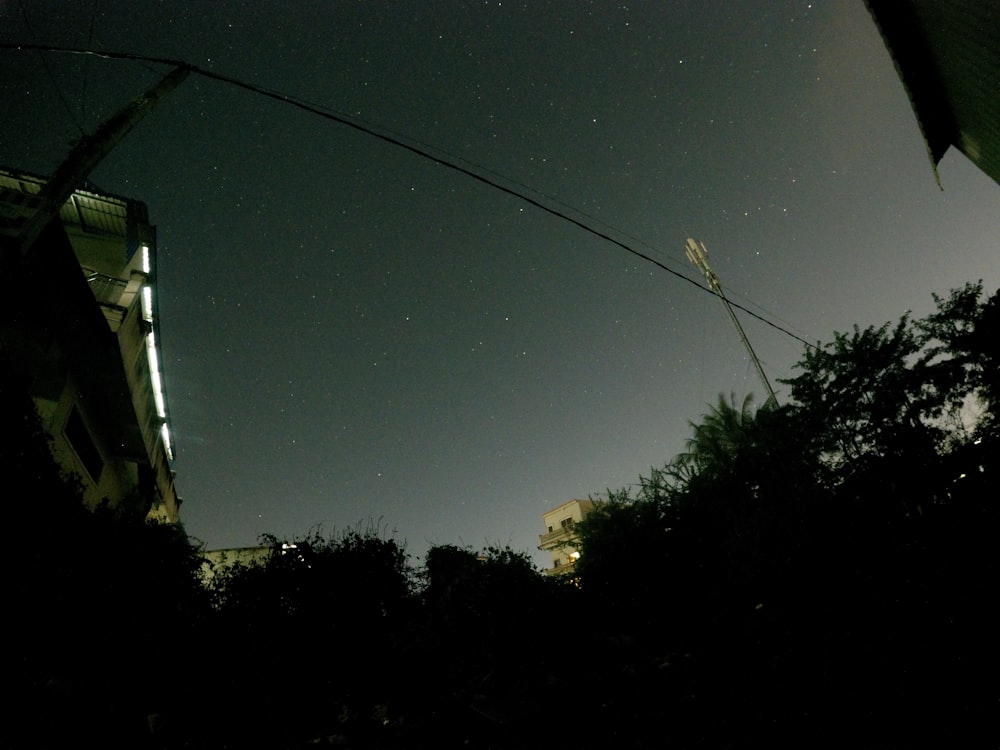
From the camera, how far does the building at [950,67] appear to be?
695 centimetres

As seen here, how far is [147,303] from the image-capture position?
62.4 ft

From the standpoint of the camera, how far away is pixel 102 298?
1681 centimetres

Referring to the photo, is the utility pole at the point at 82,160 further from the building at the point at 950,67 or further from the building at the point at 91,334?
the building at the point at 950,67

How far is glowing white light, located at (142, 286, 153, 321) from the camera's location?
18.7m

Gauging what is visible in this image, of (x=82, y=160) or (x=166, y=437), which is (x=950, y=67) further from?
(x=166, y=437)

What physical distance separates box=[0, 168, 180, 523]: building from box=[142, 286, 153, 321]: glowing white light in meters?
0.04

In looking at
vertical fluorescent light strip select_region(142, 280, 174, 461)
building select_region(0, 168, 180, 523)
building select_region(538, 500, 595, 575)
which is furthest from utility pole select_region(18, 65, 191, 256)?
building select_region(538, 500, 595, 575)

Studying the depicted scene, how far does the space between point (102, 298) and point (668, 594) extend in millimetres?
21905

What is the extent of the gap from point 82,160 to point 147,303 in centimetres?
1409

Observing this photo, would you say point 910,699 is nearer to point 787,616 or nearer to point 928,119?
point 787,616

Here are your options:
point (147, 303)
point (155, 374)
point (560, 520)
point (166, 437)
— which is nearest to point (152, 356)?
point (155, 374)

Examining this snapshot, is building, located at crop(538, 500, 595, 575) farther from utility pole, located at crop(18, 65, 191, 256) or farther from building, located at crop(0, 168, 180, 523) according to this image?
utility pole, located at crop(18, 65, 191, 256)

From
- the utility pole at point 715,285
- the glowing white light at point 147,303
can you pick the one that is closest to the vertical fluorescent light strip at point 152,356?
the glowing white light at point 147,303

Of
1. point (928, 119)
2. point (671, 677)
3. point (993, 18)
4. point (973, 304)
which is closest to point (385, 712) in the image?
point (671, 677)
